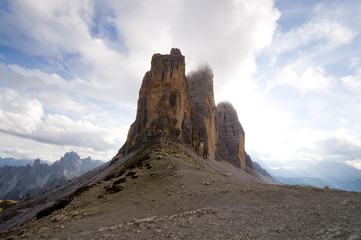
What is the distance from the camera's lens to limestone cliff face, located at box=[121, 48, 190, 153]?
55.8 meters

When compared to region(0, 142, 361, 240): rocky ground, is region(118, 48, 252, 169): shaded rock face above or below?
above

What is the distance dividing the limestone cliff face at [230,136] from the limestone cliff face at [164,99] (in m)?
55.1

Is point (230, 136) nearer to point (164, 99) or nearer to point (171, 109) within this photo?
point (171, 109)

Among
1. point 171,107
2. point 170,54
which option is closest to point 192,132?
point 171,107

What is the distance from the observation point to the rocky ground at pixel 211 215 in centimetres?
→ 868

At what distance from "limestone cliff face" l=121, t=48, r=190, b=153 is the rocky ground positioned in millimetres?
35086

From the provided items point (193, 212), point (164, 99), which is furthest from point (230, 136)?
point (193, 212)

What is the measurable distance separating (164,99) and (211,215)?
1952 inches

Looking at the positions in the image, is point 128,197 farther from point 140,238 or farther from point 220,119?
point 220,119

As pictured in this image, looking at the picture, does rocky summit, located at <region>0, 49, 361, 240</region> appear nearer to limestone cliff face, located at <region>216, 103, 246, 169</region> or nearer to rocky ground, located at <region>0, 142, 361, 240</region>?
rocky ground, located at <region>0, 142, 361, 240</region>

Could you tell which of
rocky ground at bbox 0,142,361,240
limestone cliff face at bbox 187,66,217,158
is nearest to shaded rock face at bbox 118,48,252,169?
limestone cliff face at bbox 187,66,217,158

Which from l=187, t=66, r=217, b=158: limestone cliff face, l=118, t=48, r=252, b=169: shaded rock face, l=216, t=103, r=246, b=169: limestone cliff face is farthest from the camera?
l=216, t=103, r=246, b=169: limestone cliff face

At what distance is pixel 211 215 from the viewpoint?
37.4 ft

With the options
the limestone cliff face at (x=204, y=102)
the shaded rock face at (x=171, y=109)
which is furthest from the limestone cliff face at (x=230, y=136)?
the shaded rock face at (x=171, y=109)
